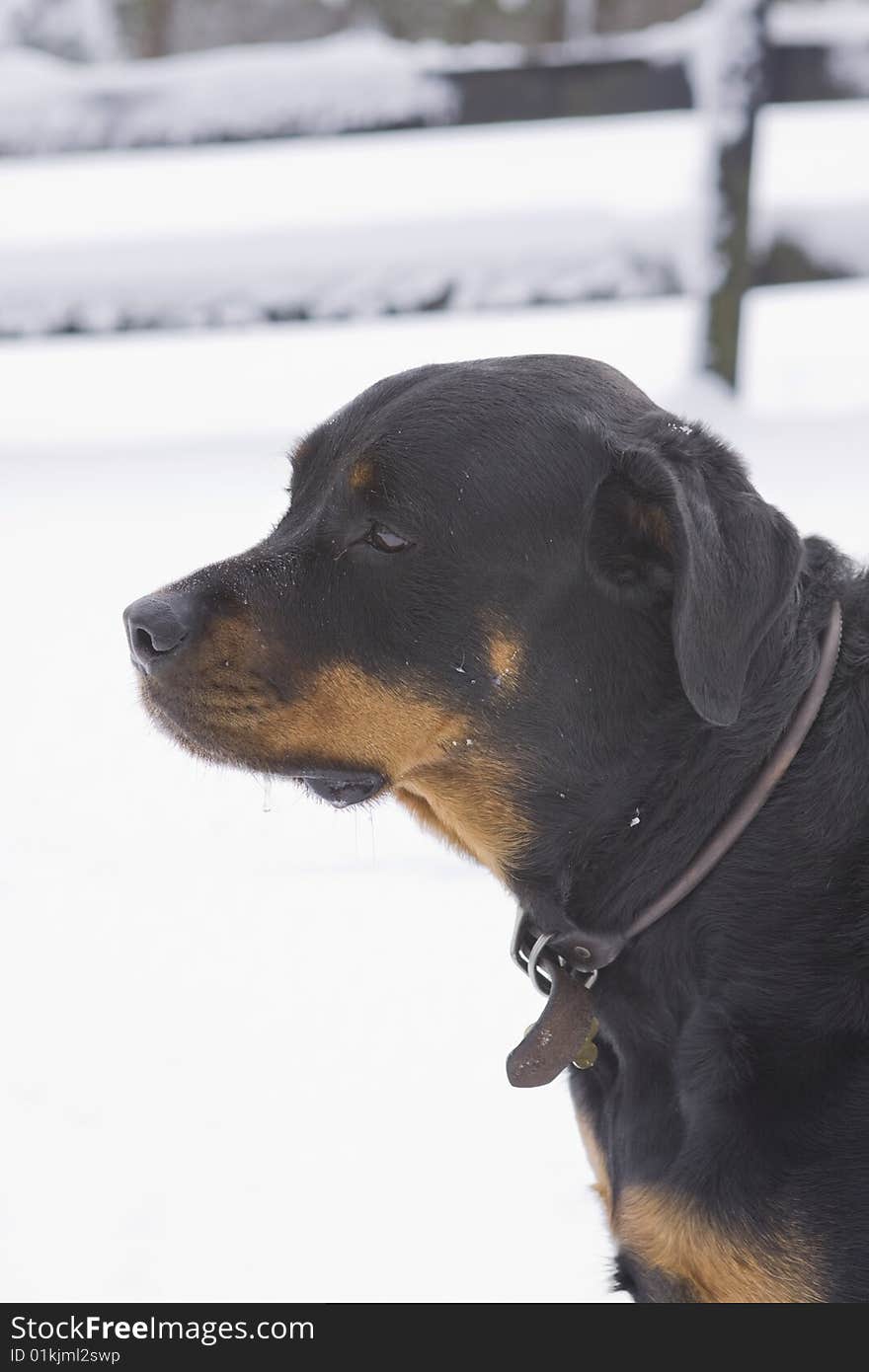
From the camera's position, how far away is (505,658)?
240 centimetres

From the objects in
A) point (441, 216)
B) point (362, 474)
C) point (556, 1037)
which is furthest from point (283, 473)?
point (556, 1037)

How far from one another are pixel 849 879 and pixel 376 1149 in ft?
4.71

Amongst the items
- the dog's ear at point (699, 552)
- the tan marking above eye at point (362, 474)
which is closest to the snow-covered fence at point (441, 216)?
the tan marking above eye at point (362, 474)

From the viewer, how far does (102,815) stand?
15.2 ft

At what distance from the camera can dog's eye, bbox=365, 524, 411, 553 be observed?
2418mm

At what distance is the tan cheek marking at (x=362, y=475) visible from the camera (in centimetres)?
243

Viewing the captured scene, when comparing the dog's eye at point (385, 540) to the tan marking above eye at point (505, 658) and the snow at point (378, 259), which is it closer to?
the tan marking above eye at point (505, 658)

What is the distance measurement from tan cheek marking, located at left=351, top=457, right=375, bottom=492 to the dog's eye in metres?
0.07

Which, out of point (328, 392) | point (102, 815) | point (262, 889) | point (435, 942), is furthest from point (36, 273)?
point (435, 942)

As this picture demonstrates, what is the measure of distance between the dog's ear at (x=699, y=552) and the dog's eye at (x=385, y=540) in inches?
12.7

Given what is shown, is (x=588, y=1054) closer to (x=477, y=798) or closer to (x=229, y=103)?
(x=477, y=798)

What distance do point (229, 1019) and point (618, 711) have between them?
175 cm

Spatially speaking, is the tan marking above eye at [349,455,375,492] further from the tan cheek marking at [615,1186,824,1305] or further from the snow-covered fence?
the snow-covered fence

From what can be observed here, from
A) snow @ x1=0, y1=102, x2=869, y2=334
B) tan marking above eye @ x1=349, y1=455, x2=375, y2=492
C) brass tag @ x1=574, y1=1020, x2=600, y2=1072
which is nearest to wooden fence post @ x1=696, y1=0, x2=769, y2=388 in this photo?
snow @ x1=0, y1=102, x2=869, y2=334
